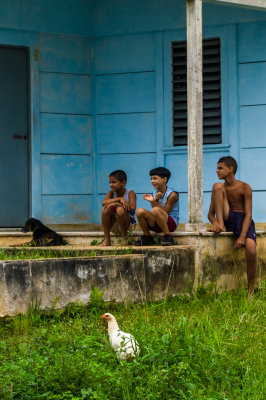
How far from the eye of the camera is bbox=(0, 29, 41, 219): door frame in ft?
33.4

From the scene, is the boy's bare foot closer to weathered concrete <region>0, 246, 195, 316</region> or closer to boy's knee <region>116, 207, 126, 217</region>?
boy's knee <region>116, 207, 126, 217</region>

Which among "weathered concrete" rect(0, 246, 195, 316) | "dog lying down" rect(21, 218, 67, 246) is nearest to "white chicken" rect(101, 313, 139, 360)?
"weathered concrete" rect(0, 246, 195, 316)

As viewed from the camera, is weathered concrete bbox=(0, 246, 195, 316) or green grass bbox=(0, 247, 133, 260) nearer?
weathered concrete bbox=(0, 246, 195, 316)

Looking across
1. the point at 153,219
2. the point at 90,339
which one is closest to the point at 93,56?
the point at 153,219

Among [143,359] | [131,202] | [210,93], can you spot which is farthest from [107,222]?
[143,359]

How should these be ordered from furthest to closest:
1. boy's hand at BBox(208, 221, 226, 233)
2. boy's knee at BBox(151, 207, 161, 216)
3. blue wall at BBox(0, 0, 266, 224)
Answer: blue wall at BBox(0, 0, 266, 224)
boy's hand at BBox(208, 221, 226, 233)
boy's knee at BBox(151, 207, 161, 216)

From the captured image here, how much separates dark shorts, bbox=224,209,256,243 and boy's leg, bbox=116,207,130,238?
1068mm

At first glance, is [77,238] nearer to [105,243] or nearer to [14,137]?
[105,243]

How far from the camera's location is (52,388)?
491cm

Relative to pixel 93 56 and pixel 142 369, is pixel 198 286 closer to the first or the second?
pixel 142 369

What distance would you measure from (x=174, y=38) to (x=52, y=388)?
20.6ft

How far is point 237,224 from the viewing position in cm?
823

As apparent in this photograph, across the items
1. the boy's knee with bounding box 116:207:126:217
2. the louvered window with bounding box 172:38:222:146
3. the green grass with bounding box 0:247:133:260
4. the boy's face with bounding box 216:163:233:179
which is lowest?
the green grass with bounding box 0:247:133:260

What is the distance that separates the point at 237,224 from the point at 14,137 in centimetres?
347
